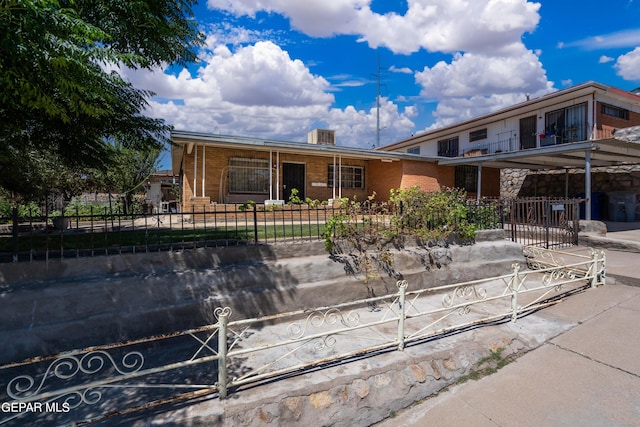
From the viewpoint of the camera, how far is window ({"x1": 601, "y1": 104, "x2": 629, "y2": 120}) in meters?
16.1

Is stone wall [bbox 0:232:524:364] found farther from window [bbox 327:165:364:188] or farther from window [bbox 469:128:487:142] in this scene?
window [bbox 469:128:487:142]

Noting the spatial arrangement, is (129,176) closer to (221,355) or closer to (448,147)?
(221,355)

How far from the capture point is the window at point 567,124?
1581 centimetres

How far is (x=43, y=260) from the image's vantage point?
15.1ft

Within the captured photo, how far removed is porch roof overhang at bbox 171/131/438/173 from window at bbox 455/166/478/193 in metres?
3.20

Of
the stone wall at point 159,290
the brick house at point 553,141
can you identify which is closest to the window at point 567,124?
the brick house at point 553,141

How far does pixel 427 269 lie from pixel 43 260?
6404 millimetres

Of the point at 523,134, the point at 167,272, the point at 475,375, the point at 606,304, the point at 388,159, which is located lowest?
the point at 475,375

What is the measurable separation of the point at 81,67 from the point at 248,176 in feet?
35.8

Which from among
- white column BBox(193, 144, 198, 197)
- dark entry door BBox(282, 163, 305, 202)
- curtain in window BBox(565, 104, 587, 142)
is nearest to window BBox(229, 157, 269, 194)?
dark entry door BBox(282, 163, 305, 202)

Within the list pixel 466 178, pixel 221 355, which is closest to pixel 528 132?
pixel 466 178

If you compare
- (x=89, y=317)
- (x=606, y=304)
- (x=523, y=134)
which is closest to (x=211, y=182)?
(x=89, y=317)

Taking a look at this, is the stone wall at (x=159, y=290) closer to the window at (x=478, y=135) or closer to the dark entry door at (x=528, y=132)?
the dark entry door at (x=528, y=132)

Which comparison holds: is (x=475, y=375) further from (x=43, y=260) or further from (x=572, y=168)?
(x=572, y=168)
